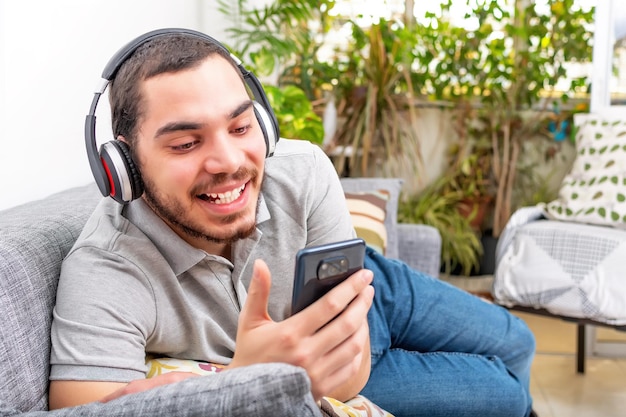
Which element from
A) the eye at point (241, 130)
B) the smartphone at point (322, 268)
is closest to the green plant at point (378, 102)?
the eye at point (241, 130)

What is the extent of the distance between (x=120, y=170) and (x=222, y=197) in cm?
15

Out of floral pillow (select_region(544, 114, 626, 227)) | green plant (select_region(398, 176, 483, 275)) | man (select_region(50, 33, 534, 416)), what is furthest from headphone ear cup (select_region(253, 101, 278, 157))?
green plant (select_region(398, 176, 483, 275))

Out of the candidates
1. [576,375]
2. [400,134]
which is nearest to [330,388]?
[576,375]

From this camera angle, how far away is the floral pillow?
8.58 feet

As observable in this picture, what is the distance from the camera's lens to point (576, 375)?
103 inches

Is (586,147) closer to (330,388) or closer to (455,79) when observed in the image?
(455,79)

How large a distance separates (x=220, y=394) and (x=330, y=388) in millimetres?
165

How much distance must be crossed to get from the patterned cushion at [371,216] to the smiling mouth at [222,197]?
3.07ft

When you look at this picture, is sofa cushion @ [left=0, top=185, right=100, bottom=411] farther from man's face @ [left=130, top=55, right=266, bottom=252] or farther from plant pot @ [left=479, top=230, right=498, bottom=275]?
plant pot @ [left=479, top=230, right=498, bottom=275]

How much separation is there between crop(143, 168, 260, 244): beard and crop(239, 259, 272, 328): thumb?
29cm

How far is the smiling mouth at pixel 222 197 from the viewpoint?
1.00m

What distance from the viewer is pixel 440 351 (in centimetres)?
154

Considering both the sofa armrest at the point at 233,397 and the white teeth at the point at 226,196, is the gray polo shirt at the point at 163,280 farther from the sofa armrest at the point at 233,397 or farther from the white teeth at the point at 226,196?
→ the sofa armrest at the point at 233,397

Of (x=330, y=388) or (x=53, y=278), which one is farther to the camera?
(x=53, y=278)
